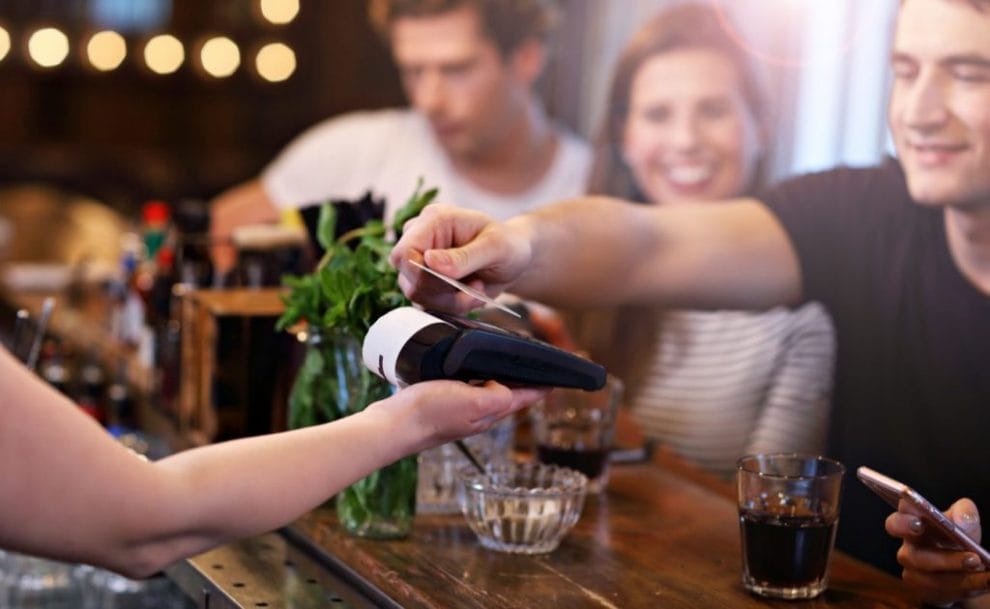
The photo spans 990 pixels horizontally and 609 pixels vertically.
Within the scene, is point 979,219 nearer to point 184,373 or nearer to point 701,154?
point 701,154

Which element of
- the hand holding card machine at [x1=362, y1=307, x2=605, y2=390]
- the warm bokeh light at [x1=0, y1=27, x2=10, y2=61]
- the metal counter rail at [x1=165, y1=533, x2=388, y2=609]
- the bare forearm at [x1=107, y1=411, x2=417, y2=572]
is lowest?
the metal counter rail at [x1=165, y1=533, x2=388, y2=609]

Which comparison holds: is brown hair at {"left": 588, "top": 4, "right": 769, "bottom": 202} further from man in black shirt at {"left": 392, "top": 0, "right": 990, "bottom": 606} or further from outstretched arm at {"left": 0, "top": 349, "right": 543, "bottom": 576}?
outstretched arm at {"left": 0, "top": 349, "right": 543, "bottom": 576}

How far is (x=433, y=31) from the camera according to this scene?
3695 mm

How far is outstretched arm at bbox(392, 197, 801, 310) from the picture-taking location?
66.2 inches

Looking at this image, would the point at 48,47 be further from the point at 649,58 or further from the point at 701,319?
the point at 701,319

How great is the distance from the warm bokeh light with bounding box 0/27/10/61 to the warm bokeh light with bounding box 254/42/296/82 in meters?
1.16

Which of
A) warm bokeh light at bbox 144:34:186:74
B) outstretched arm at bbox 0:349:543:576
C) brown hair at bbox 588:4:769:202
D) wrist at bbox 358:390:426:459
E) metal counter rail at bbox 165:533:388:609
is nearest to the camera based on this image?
outstretched arm at bbox 0:349:543:576

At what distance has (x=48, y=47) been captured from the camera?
6.72 m

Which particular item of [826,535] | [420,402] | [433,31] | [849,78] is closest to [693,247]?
[849,78]

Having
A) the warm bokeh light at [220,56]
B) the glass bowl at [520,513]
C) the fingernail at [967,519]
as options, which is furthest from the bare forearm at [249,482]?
the warm bokeh light at [220,56]

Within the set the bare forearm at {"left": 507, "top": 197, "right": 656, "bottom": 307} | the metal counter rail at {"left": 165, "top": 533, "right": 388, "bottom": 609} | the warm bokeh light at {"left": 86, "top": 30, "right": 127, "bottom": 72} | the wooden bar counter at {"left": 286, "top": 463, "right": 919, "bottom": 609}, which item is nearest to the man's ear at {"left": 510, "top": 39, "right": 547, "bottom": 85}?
the bare forearm at {"left": 507, "top": 197, "right": 656, "bottom": 307}

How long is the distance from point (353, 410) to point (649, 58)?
1.28m

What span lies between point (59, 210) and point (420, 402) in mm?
5696

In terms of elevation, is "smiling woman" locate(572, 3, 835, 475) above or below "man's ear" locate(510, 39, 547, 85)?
below
